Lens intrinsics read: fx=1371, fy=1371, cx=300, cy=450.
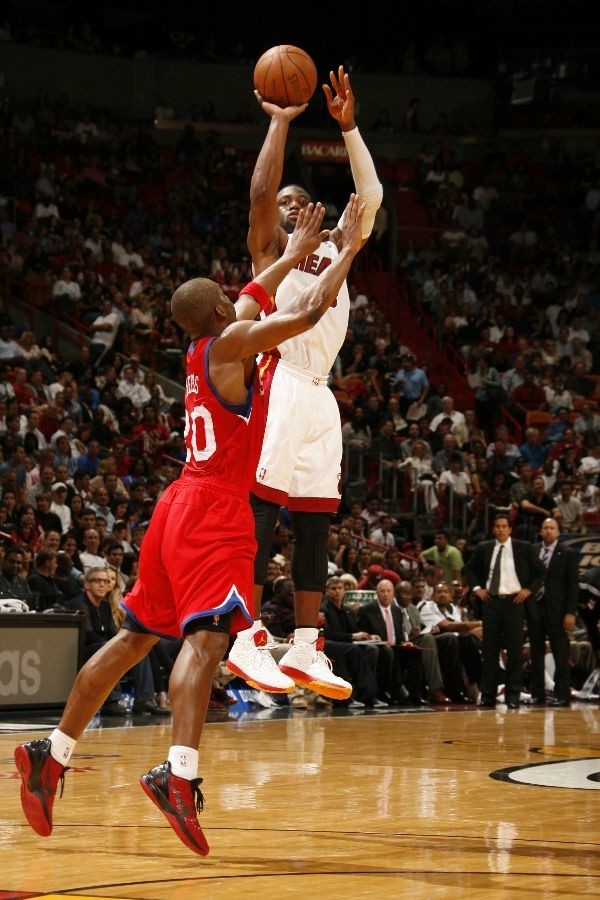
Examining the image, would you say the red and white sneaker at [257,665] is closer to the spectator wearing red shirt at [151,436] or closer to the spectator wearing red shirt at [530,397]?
the spectator wearing red shirt at [151,436]

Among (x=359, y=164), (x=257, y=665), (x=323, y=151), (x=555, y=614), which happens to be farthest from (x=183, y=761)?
(x=323, y=151)

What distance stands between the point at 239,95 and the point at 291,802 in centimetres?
2353

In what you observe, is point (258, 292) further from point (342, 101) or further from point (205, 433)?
point (342, 101)

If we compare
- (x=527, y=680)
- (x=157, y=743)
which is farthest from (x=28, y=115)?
(x=157, y=743)

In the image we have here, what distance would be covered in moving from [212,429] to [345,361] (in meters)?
16.7

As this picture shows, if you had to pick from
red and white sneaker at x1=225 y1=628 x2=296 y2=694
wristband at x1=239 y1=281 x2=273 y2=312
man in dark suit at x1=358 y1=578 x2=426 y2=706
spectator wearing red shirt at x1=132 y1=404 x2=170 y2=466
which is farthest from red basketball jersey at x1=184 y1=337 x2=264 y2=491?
spectator wearing red shirt at x1=132 y1=404 x2=170 y2=466

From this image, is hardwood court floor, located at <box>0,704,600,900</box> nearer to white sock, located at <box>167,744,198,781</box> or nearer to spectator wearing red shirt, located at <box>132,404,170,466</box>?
white sock, located at <box>167,744,198,781</box>

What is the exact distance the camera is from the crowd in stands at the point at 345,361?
1502 centimetres

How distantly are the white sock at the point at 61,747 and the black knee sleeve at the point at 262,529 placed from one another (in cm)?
135

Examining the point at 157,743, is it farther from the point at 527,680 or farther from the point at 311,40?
the point at 311,40

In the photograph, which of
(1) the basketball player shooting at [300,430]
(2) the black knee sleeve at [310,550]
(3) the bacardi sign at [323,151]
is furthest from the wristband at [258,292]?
(3) the bacardi sign at [323,151]

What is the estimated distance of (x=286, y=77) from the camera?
612 cm

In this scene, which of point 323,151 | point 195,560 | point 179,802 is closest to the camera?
point 179,802

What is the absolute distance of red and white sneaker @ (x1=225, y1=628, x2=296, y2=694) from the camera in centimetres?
609
